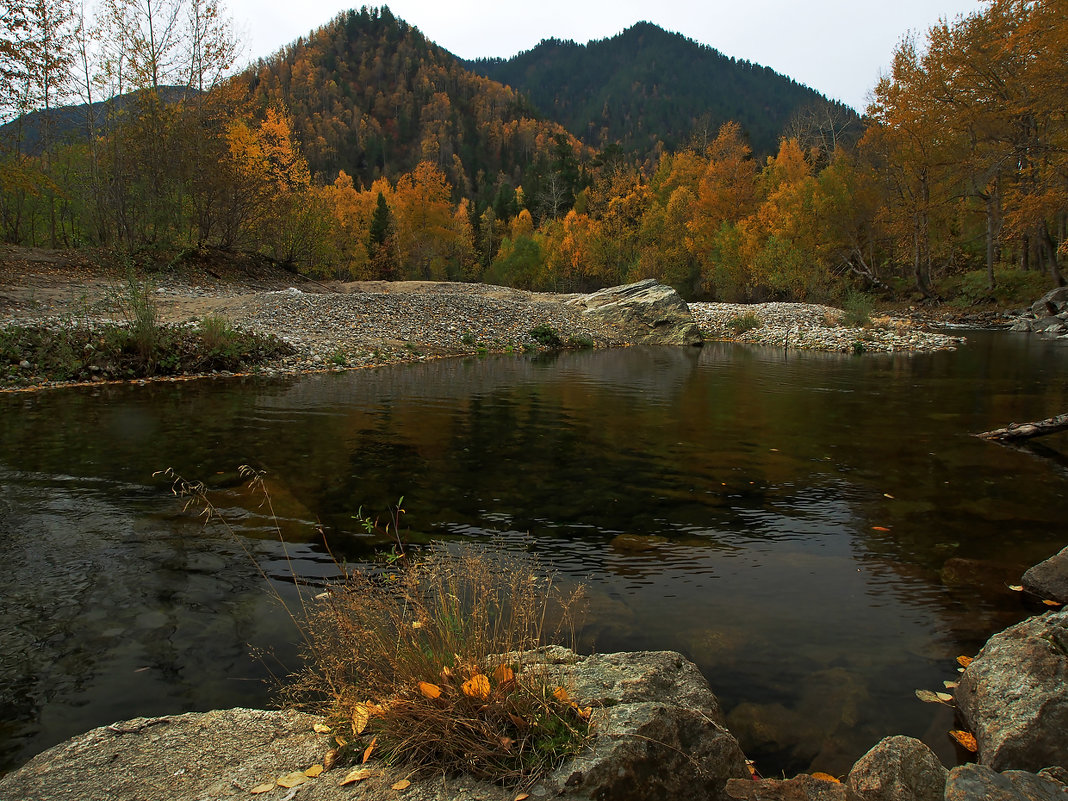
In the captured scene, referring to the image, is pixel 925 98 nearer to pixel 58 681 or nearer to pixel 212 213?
pixel 212 213

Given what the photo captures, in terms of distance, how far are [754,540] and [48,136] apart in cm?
3129

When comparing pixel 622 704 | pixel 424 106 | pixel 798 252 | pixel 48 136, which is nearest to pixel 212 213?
pixel 48 136

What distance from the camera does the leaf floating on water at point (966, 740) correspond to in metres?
3.13

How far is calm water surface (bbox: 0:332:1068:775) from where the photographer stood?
3.62m

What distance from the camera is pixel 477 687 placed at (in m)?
2.49

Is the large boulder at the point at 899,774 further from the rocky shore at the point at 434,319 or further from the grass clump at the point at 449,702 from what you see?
the rocky shore at the point at 434,319

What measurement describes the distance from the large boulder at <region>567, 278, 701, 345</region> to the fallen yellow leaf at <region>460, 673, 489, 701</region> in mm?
28405

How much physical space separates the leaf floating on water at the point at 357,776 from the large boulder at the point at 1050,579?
15.4ft

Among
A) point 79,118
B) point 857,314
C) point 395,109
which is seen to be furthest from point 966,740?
point 395,109

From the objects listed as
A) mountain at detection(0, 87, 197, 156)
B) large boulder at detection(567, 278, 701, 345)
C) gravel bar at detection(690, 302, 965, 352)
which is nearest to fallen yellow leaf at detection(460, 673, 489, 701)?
gravel bar at detection(690, 302, 965, 352)

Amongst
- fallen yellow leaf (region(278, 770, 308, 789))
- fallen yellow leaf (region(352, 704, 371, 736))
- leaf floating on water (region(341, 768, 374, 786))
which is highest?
fallen yellow leaf (region(352, 704, 371, 736))

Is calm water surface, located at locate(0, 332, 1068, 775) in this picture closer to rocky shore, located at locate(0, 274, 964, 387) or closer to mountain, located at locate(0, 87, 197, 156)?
rocky shore, located at locate(0, 274, 964, 387)

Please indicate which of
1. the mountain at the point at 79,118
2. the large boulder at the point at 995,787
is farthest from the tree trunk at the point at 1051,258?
the mountain at the point at 79,118

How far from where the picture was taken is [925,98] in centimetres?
3241
